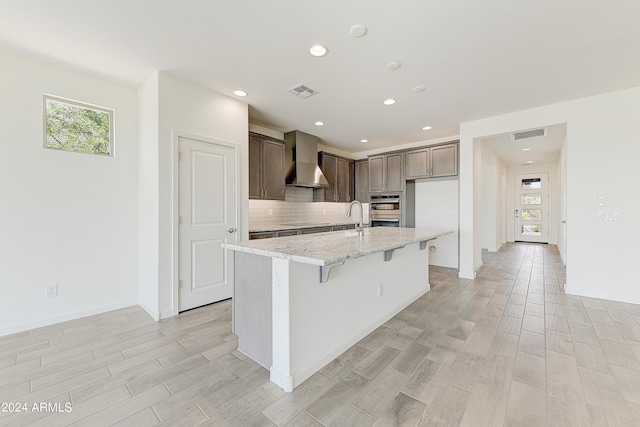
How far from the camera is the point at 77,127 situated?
2947 mm

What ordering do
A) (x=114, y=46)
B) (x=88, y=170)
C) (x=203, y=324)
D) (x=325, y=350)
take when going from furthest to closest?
(x=88, y=170), (x=203, y=324), (x=114, y=46), (x=325, y=350)

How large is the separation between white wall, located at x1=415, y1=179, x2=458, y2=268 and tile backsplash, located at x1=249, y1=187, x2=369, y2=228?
51.3 inches

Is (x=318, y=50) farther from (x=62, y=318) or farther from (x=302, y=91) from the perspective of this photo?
(x=62, y=318)

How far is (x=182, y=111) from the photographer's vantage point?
10.0 feet

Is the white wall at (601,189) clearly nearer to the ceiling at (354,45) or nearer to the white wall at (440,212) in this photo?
the ceiling at (354,45)

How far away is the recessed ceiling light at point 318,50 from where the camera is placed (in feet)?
7.95

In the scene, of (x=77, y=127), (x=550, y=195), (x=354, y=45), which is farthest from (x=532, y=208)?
(x=77, y=127)

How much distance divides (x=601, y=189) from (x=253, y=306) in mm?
4642

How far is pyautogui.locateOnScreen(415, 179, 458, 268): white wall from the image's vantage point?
529cm

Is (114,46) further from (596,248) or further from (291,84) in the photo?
(596,248)

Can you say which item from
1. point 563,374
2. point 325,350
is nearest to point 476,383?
point 563,374

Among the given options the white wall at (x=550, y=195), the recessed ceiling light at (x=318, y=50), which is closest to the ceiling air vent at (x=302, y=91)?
the recessed ceiling light at (x=318, y=50)

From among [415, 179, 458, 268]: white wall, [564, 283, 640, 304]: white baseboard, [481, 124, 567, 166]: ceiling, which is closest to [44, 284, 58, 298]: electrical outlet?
[415, 179, 458, 268]: white wall

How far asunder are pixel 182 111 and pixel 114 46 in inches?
30.9
